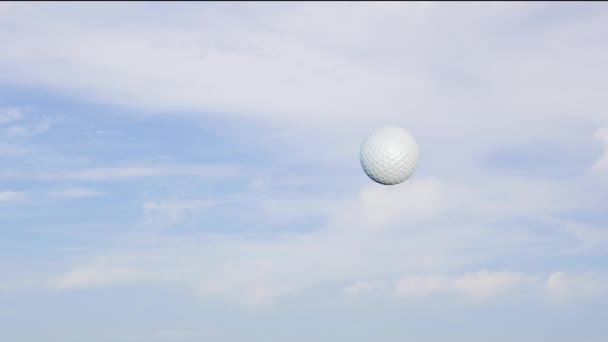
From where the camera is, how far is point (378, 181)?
234 ft

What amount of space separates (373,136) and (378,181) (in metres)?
3.07

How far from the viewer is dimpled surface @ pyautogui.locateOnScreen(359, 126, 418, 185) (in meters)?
69.6

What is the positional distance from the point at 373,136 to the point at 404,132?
208 centimetres

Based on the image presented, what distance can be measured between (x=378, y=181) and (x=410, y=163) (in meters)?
2.62

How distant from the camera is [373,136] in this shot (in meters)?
70.8

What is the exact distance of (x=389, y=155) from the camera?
69.6 m

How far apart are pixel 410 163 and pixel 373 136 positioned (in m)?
3.07

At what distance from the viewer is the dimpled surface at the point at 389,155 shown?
69625mm

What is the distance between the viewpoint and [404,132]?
232 feet
